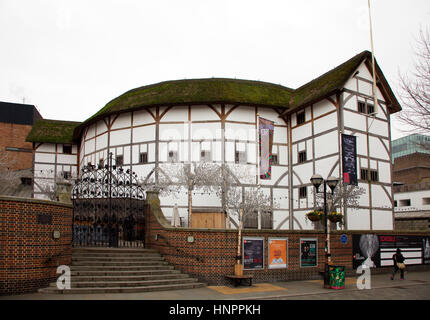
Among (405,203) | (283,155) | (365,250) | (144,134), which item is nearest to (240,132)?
(283,155)

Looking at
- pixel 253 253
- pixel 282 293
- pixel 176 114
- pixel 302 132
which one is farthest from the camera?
pixel 176 114

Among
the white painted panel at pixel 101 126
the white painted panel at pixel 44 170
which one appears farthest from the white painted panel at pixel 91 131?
the white painted panel at pixel 44 170

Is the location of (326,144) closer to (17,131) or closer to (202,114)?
(202,114)

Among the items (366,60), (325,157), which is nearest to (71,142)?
(325,157)

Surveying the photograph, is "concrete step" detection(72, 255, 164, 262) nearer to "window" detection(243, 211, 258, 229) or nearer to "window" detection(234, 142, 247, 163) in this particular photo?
"window" detection(243, 211, 258, 229)

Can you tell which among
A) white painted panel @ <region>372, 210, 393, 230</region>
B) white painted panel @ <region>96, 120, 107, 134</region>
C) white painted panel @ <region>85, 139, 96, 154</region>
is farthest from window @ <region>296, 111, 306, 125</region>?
white painted panel @ <region>85, 139, 96, 154</region>

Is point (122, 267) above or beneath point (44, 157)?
beneath

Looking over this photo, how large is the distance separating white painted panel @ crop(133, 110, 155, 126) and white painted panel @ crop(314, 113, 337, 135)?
11.7m

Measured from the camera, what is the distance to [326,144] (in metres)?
26.3

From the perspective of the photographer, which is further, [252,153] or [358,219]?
[252,153]

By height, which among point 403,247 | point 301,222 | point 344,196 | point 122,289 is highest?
point 344,196

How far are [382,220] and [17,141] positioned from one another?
1575 inches

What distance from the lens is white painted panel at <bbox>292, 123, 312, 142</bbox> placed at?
92.4 ft
